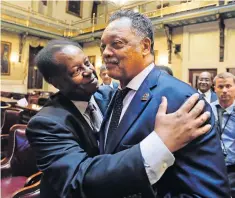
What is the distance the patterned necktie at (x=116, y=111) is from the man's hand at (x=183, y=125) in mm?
238

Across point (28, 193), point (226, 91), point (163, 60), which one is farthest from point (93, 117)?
point (163, 60)

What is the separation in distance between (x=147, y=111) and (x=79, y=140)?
Answer: 0.37m

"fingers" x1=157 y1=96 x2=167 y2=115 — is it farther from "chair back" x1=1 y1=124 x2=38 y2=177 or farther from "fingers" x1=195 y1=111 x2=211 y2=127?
"chair back" x1=1 y1=124 x2=38 y2=177

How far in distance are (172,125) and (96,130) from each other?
56 cm

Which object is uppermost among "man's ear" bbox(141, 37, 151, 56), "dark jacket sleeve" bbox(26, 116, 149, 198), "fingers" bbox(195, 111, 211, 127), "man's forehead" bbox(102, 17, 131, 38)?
"man's forehead" bbox(102, 17, 131, 38)

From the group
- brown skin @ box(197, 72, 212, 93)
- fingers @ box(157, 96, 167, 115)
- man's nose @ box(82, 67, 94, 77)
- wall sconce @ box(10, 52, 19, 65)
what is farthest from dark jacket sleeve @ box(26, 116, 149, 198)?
wall sconce @ box(10, 52, 19, 65)

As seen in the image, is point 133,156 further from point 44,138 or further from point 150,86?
point 44,138

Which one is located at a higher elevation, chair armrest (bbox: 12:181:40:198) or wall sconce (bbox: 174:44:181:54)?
wall sconce (bbox: 174:44:181:54)

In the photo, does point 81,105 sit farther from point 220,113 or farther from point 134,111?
point 220,113

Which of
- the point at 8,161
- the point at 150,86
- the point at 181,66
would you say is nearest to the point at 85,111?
the point at 150,86

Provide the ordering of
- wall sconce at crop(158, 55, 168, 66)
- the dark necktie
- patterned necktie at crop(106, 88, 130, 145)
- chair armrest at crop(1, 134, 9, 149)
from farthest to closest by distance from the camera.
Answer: wall sconce at crop(158, 55, 168, 66)
chair armrest at crop(1, 134, 9, 149)
the dark necktie
patterned necktie at crop(106, 88, 130, 145)

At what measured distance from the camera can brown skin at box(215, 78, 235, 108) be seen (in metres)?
2.79

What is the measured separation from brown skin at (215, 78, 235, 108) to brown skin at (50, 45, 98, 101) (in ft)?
6.73

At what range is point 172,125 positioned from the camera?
2.40 ft
